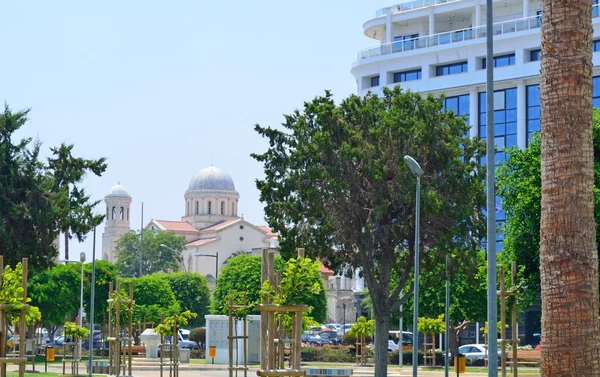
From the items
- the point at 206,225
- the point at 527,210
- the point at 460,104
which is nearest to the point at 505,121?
the point at 460,104

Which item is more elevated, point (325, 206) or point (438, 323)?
point (325, 206)

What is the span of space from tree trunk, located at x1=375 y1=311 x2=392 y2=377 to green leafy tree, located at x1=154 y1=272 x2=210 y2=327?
69879 millimetres

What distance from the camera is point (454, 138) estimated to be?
1726 inches

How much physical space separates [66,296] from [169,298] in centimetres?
2547

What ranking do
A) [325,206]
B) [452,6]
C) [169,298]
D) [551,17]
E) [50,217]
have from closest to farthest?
[551,17]
[325,206]
[50,217]
[452,6]
[169,298]

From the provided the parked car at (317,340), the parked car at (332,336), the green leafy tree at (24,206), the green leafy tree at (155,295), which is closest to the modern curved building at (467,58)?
the parked car at (317,340)

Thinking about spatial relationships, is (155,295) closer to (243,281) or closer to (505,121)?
(243,281)

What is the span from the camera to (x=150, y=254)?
15175cm

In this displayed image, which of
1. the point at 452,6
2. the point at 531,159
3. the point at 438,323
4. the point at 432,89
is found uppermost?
the point at 452,6

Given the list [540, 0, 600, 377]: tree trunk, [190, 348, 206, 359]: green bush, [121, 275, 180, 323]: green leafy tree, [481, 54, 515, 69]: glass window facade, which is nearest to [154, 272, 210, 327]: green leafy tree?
[121, 275, 180, 323]: green leafy tree

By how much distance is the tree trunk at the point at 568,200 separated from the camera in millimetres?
14086

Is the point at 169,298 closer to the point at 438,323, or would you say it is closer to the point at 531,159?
the point at 438,323

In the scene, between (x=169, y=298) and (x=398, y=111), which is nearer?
(x=398, y=111)

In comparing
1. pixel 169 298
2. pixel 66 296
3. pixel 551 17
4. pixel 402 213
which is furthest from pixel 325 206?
pixel 169 298
